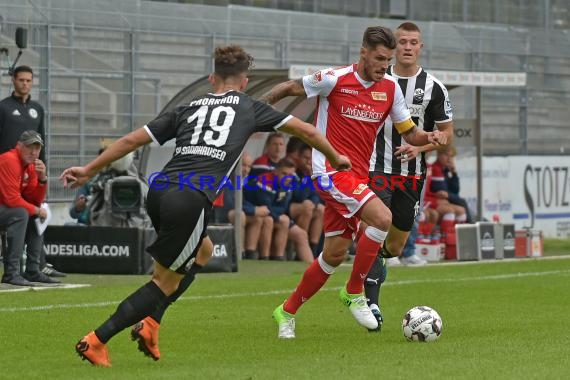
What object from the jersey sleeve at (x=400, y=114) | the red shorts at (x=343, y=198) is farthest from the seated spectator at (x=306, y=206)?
the red shorts at (x=343, y=198)

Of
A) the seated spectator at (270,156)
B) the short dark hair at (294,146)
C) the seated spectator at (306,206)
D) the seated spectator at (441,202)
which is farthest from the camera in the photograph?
the seated spectator at (441,202)

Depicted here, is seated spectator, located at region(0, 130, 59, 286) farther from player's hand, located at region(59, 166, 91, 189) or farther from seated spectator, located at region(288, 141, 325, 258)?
player's hand, located at region(59, 166, 91, 189)

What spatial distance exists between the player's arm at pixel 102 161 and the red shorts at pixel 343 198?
2201 mm

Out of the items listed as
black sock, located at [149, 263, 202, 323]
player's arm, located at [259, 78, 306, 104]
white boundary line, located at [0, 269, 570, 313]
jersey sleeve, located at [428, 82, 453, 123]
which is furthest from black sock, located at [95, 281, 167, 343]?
white boundary line, located at [0, 269, 570, 313]

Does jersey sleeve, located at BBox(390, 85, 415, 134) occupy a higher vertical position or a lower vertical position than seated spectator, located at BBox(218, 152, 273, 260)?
higher

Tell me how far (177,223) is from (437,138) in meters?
2.64

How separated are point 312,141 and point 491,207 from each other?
57.5ft

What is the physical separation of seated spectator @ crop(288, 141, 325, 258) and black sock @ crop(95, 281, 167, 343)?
37.3 ft

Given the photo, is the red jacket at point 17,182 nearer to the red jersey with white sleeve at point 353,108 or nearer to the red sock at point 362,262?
the red jersey with white sleeve at point 353,108

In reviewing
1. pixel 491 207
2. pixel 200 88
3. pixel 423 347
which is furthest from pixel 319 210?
pixel 423 347

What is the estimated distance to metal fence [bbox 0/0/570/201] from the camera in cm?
2048

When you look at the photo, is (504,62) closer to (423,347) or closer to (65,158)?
(65,158)

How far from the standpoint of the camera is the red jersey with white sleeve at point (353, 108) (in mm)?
9633

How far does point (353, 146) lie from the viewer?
9.63 meters
